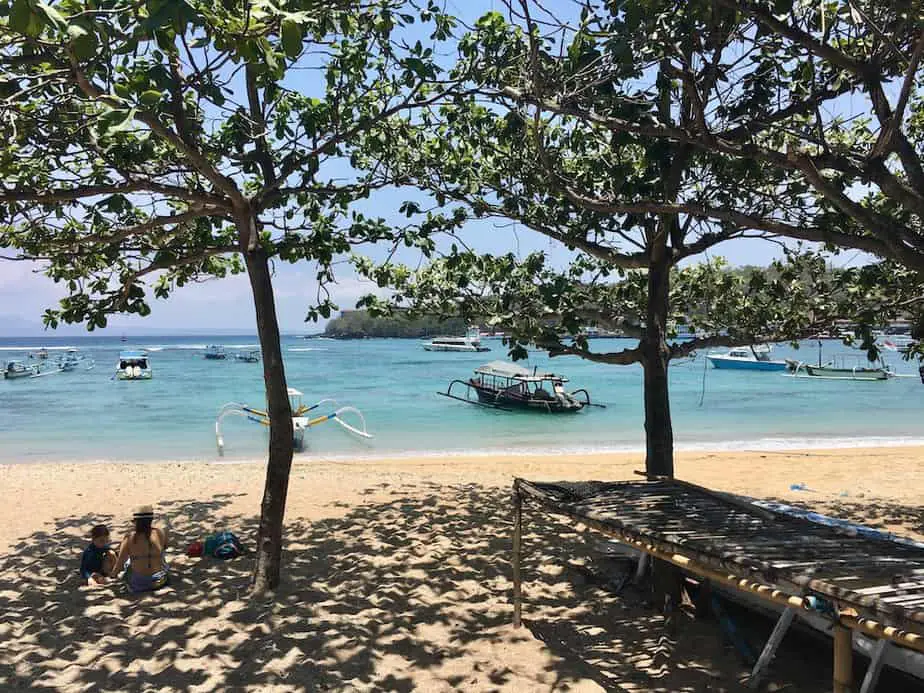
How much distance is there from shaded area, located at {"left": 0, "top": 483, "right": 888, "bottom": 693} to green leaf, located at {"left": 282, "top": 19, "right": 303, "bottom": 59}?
12.5 feet

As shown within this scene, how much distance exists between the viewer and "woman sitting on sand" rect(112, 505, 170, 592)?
628cm

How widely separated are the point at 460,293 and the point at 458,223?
0.76m

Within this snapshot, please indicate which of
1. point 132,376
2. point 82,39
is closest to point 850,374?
point 132,376

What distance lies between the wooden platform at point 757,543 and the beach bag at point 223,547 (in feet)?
11.5

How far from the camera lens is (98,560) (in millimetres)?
6645

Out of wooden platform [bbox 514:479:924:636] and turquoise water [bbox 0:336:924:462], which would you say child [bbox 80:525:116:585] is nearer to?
wooden platform [bbox 514:479:924:636]

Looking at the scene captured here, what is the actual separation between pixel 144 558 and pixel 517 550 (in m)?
3.39

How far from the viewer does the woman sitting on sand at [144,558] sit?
20.6 feet

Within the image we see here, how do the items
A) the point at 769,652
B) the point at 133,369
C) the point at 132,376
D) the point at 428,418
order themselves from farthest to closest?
the point at 133,369, the point at 132,376, the point at 428,418, the point at 769,652

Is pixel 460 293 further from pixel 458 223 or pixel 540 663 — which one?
pixel 540 663

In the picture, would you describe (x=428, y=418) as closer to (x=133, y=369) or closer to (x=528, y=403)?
(x=528, y=403)

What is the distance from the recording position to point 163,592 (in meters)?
6.26

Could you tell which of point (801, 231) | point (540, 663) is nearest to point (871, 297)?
point (801, 231)

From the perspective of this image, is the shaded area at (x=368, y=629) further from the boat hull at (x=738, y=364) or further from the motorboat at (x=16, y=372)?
the boat hull at (x=738, y=364)
